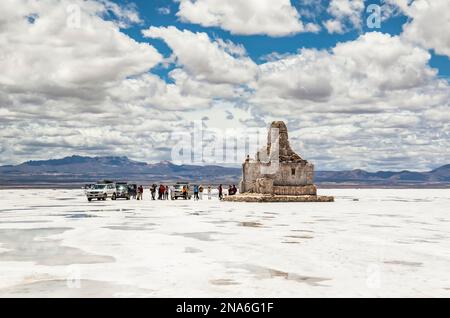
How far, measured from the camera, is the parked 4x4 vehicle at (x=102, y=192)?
50.8 meters

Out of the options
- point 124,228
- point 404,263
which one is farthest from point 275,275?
point 124,228

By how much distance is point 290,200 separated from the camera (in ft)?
166

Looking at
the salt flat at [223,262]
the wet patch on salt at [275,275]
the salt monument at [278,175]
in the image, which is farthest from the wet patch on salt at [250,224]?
the salt monument at [278,175]

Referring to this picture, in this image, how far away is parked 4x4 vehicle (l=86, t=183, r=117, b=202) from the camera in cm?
5081

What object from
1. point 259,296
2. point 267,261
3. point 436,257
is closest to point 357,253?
point 436,257

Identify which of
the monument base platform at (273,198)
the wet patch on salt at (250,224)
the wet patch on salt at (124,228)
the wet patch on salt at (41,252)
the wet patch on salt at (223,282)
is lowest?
the wet patch on salt at (223,282)

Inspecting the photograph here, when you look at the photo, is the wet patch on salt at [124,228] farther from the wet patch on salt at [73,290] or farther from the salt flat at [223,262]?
the wet patch on salt at [73,290]

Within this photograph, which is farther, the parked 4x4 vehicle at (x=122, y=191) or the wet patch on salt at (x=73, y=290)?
the parked 4x4 vehicle at (x=122, y=191)

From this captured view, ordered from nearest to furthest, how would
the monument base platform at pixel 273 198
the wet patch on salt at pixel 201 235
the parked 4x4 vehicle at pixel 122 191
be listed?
the wet patch on salt at pixel 201 235
the monument base platform at pixel 273 198
the parked 4x4 vehicle at pixel 122 191

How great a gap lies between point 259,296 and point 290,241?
8.16 meters
